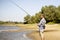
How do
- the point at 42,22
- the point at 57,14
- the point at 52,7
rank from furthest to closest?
the point at 52,7
the point at 57,14
the point at 42,22

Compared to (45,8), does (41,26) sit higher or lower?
lower

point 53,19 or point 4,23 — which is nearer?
point 53,19

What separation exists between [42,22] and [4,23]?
111m

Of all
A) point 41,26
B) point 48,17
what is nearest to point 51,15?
point 48,17

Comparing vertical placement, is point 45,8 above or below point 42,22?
above

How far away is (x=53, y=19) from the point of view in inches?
2350

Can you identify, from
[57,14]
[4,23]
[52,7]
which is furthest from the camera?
[4,23]

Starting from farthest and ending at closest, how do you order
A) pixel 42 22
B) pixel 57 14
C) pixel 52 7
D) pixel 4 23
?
pixel 4 23 < pixel 52 7 < pixel 57 14 < pixel 42 22

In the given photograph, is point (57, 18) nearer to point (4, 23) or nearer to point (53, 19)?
point (53, 19)

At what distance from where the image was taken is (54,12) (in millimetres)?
60750

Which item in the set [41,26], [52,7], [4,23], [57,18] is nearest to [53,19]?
[57,18]

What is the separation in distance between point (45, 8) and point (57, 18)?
699cm

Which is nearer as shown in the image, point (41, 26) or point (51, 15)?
point (41, 26)

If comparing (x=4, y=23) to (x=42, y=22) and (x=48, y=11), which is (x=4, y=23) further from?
(x=42, y=22)
